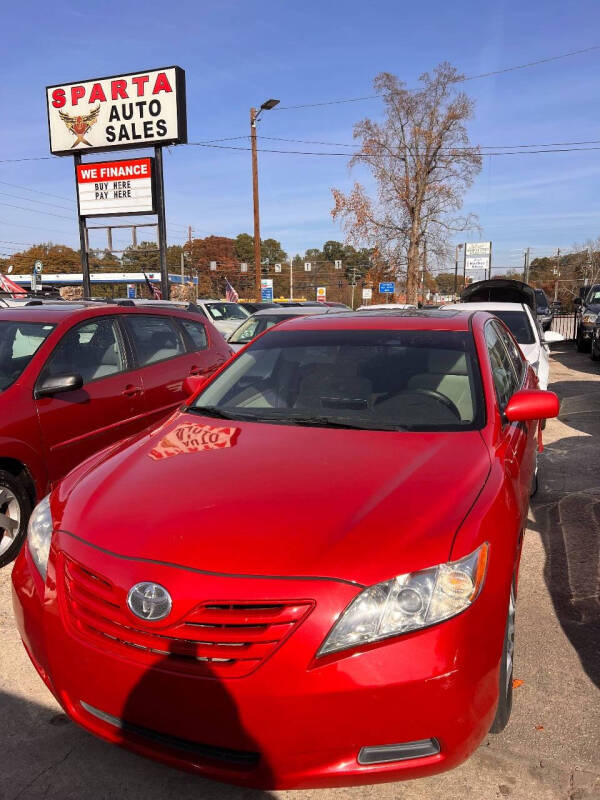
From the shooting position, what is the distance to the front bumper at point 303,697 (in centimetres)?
174

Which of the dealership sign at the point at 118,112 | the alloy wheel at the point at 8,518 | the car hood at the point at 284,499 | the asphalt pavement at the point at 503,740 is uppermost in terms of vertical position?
the dealership sign at the point at 118,112

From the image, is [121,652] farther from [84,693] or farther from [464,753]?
[464,753]

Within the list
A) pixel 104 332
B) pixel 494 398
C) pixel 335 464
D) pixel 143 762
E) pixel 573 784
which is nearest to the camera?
pixel 573 784

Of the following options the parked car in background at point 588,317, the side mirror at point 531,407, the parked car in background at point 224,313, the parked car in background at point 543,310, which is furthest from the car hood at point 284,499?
the parked car in background at point 543,310

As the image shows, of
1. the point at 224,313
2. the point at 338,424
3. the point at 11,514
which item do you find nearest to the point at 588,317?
the point at 224,313

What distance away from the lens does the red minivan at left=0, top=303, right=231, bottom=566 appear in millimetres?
4066

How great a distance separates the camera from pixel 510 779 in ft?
7.13

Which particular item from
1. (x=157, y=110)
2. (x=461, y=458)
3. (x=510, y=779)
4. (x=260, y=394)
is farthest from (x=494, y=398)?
(x=157, y=110)

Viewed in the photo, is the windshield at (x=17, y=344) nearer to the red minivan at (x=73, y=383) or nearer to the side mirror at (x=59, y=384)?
the red minivan at (x=73, y=383)

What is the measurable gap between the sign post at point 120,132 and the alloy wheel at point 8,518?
12631 mm

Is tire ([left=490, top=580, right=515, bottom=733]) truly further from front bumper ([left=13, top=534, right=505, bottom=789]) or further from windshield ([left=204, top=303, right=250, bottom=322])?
windshield ([left=204, top=303, right=250, bottom=322])

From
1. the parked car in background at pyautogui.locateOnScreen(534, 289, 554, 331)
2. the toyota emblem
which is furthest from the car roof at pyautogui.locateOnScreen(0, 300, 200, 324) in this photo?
the parked car in background at pyautogui.locateOnScreen(534, 289, 554, 331)

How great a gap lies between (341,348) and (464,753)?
2.19 meters

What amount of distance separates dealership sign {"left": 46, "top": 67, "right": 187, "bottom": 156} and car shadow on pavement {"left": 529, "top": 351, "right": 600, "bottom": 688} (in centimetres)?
1256
